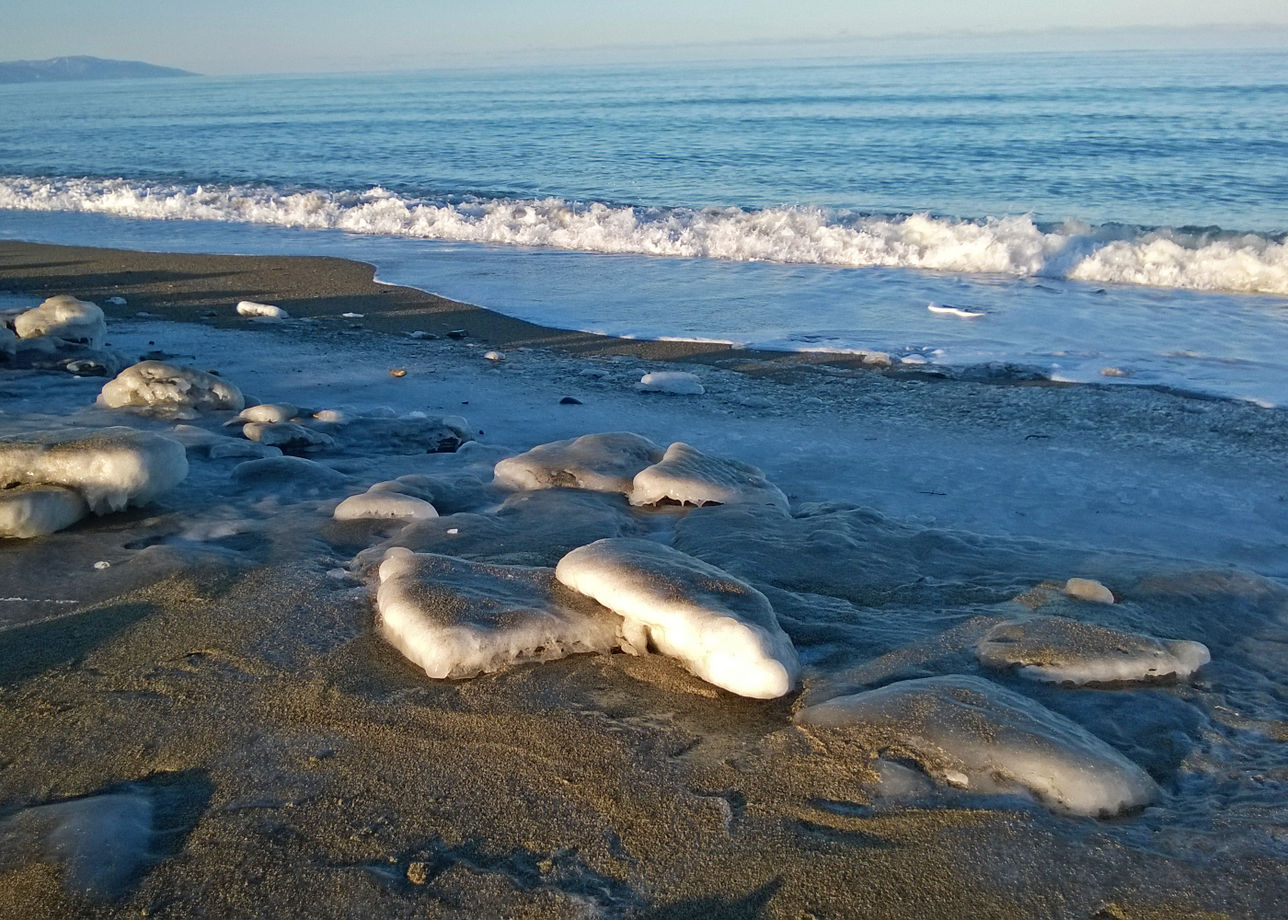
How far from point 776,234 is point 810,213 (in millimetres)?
1331

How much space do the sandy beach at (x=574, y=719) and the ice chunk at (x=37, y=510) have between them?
6 centimetres

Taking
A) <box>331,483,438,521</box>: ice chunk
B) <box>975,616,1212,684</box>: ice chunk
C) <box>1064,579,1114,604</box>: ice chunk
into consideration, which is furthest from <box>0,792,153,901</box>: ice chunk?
<box>1064,579,1114,604</box>: ice chunk

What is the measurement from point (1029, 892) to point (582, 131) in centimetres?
2455

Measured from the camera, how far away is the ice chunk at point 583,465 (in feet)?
13.8

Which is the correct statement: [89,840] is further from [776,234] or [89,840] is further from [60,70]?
[60,70]

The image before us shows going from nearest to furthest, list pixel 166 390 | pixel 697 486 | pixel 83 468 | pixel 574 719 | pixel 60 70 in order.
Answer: pixel 574 719
pixel 83 468
pixel 697 486
pixel 166 390
pixel 60 70

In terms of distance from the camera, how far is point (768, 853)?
2014mm

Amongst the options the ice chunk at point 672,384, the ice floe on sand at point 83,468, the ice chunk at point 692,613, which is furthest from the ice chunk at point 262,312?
the ice chunk at point 692,613

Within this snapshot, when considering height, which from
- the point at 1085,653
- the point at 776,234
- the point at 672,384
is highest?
the point at 776,234

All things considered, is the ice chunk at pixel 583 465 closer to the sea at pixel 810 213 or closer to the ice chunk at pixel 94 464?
the ice chunk at pixel 94 464

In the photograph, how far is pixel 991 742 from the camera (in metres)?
2.31

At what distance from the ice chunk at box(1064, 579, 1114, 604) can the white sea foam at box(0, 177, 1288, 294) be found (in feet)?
22.8

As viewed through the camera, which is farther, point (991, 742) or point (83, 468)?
point (83, 468)

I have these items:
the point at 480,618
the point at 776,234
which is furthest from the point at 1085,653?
the point at 776,234
